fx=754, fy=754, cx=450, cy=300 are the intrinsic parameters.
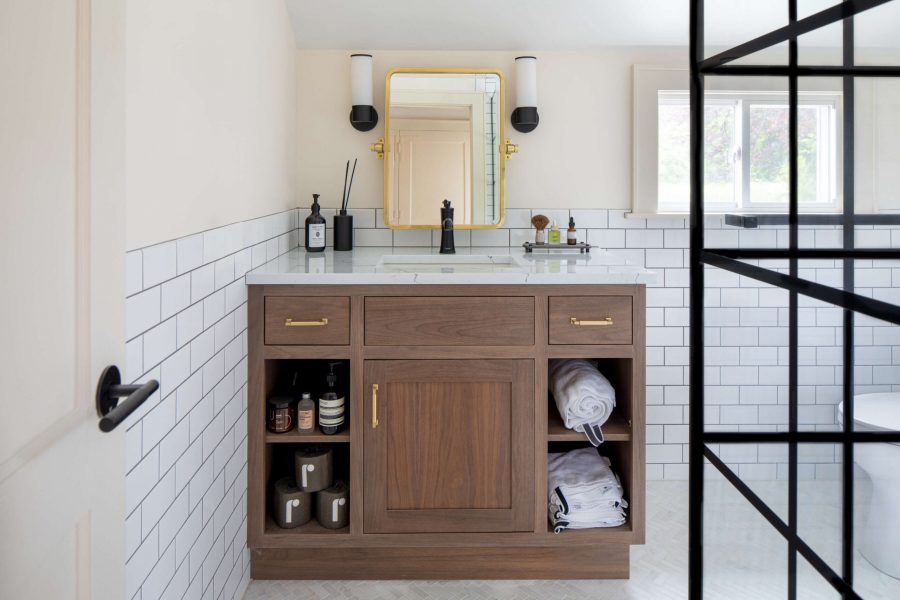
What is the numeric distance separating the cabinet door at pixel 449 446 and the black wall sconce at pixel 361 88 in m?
1.18

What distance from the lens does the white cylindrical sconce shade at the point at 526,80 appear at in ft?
9.94

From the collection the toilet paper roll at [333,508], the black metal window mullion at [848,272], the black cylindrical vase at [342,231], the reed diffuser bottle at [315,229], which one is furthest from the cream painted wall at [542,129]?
the black metal window mullion at [848,272]

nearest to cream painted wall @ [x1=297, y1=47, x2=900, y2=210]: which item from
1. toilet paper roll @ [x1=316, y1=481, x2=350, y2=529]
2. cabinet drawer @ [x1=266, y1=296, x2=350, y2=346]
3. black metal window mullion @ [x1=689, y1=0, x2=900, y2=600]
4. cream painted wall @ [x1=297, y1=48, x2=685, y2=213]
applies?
cream painted wall @ [x1=297, y1=48, x2=685, y2=213]

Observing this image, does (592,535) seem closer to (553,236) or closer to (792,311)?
(553,236)

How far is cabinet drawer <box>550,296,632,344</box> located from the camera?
2.33 m

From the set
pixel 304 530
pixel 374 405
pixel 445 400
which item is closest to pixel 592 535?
pixel 445 400

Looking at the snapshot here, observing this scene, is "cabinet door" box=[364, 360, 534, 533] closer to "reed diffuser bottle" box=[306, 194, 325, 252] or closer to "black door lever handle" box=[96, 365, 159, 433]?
"reed diffuser bottle" box=[306, 194, 325, 252]

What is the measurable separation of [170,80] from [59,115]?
0.81 metres

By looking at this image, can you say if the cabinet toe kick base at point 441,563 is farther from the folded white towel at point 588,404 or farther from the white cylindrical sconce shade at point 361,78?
the white cylindrical sconce shade at point 361,78

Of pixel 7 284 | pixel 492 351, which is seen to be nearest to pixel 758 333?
pixel 7 284

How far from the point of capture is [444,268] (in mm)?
2646

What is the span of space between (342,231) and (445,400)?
3.25 ft

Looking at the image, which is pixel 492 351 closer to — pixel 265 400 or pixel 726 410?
pixel 265 400

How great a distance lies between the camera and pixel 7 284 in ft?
2.39
